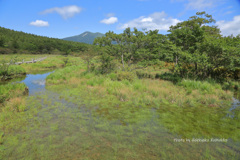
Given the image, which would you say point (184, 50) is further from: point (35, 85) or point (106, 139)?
point (35, 85)

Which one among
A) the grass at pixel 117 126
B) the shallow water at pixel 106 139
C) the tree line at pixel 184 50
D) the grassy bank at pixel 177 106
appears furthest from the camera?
the tree line at pixel 184 50

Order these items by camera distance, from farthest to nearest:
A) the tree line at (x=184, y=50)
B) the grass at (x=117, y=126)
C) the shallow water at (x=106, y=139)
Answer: the tree line at (x=184, y=50)
the grass at (x=117, y=126)
the shallow water at (x=106, y=139)

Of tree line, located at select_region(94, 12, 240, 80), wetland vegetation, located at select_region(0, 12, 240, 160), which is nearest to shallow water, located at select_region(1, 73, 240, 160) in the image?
wetland vegetation, located at select_region(0, 12, 240, 160)

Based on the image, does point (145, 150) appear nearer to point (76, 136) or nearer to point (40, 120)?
point (76, 136)

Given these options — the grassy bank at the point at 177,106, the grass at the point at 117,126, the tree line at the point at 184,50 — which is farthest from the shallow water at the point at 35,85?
the tree line at the point at 184,50

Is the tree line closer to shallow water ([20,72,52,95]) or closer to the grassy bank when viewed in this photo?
the grassy bank

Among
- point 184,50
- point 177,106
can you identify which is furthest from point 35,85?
point 184,50

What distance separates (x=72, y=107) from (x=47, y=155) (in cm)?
432

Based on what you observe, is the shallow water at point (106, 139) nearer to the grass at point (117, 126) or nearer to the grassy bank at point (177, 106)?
the grass at point (117, 126)

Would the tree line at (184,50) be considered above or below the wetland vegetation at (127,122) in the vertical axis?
above

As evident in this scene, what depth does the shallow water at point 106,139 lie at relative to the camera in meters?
4.33

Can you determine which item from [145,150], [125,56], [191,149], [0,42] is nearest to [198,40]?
[125,56]

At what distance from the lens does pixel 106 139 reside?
515 centimetres

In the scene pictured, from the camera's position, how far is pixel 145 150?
4.55 m
